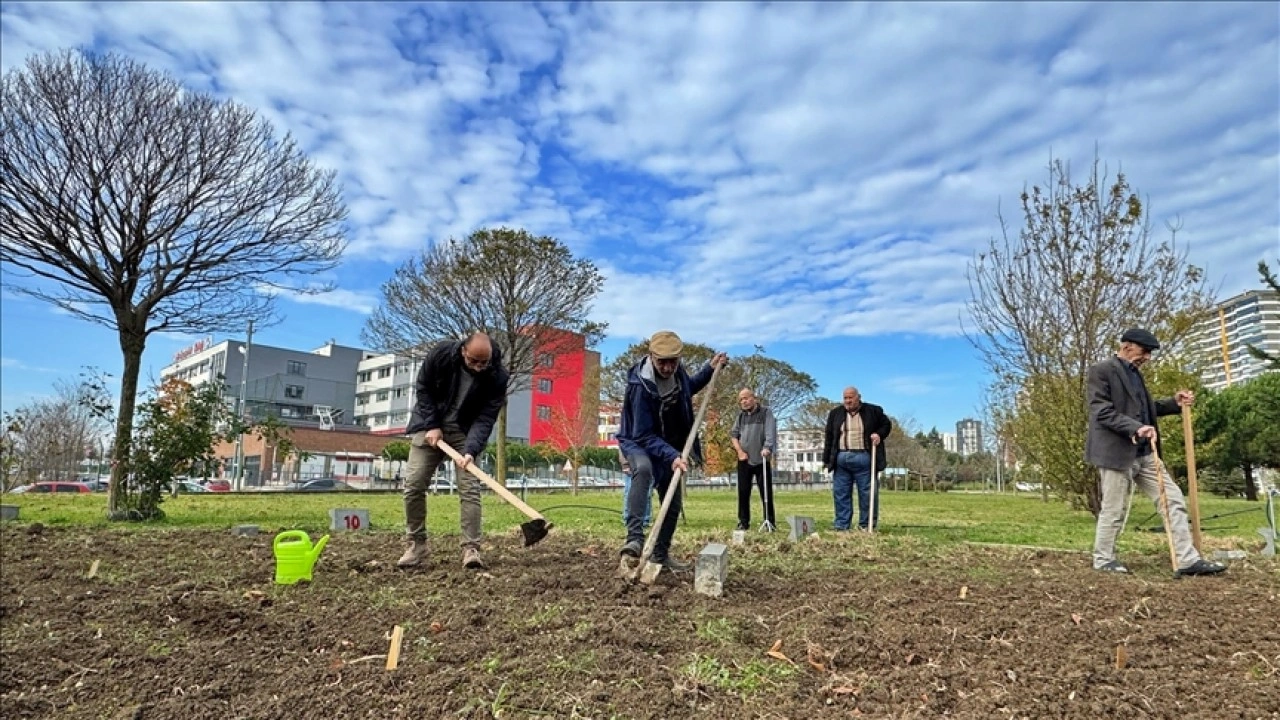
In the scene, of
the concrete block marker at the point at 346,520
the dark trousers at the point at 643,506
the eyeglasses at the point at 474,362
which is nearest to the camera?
the dark trousers at the point at 643,506

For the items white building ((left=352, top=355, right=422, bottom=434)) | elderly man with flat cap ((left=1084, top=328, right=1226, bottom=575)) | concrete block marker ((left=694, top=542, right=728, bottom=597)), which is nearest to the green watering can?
concrete block marker ((left=694, top=542, right=728, bottom=597))

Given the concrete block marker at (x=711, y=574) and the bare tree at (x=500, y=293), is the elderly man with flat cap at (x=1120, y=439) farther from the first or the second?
the bare tree at (x=500, y=293)

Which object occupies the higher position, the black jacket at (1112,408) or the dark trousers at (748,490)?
the black jacket at (1112,408)

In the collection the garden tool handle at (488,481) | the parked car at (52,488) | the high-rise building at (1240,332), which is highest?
the high-rise building at (1240,332)

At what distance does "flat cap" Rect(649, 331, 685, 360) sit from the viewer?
14.8 feet

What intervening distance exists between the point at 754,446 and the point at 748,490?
67cm

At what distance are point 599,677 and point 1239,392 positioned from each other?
38431 millimetres

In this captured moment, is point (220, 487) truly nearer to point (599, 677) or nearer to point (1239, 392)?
point (599, 677)

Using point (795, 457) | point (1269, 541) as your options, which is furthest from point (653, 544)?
point (795, 457)

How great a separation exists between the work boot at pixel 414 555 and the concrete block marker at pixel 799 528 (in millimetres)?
3090

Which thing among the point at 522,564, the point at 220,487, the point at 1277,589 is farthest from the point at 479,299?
the point at 220,487

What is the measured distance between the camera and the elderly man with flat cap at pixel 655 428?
454cm

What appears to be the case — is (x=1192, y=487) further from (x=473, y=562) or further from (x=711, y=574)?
(x=473, y=562)

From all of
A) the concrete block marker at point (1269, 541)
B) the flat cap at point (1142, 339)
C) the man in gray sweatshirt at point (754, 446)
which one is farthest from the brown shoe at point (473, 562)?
the concrete block marker at point (1269, 541)
